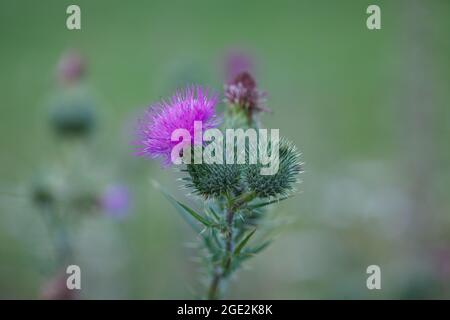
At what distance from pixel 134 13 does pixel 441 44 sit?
7.07m

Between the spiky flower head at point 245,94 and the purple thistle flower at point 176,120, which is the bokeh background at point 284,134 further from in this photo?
the spiky flower head at point 245,94

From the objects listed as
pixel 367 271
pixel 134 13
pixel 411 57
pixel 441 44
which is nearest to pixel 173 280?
pixel 367 271

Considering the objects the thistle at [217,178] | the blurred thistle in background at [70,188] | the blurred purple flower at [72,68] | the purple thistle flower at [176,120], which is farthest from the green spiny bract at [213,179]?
the blurred purple flower at [72,68]

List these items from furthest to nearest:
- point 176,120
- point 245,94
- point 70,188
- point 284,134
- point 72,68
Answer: point 284,134, point 72,68, point 70,188, point 245,94, point 176,120

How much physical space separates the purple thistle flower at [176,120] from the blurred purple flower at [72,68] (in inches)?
91.9

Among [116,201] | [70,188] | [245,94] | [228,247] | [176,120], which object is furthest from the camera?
[116,201]

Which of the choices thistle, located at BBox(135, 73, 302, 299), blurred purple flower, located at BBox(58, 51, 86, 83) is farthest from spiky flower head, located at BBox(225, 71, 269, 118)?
blurred purple flower, located at BBox(58, 51, 86, 83)

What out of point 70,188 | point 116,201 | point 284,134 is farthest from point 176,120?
point 284,134

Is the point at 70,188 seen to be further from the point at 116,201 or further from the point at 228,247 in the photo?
the point at 228,247

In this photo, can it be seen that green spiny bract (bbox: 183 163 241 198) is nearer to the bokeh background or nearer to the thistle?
the thistle

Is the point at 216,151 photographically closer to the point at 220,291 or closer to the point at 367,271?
the point at 220,291

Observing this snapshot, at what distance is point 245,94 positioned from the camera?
122 inches

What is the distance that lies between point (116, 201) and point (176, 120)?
206cm

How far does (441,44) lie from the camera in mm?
8828
